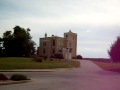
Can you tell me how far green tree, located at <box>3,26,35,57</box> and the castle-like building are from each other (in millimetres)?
15001

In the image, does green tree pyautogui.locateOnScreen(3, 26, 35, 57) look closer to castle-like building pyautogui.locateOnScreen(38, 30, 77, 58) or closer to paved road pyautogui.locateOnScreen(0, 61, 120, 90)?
castle-like building pyautogui.locateOnScreen(38, 30, 77, 58)

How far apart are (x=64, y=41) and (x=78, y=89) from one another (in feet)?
308

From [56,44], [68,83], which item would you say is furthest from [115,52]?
[56,44]

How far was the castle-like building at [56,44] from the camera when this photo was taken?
109 m

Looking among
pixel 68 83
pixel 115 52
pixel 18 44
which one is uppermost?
pixel 18 44

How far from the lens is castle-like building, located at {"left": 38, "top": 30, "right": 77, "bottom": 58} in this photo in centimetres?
10862

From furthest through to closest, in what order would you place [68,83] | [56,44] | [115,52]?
[56,44] < [115,52] < [68,83]

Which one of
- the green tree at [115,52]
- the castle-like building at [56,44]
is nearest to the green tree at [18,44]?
the castle-like building at [56,44]

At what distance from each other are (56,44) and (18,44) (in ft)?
68.7

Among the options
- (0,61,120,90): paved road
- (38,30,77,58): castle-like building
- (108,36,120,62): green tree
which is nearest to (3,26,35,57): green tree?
(38,30,77,58): castle-like building

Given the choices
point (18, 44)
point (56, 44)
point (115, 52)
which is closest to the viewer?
point (115, 52)

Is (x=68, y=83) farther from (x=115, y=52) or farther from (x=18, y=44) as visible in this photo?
(x=18, y=44)

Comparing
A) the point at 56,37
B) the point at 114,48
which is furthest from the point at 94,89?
the point at 56,37

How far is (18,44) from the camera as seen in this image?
90.0m
